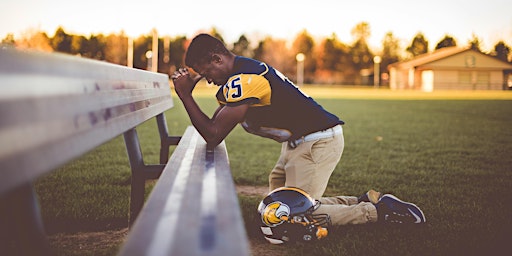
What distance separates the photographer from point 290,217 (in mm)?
3080

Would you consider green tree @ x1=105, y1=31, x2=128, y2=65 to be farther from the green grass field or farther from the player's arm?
the player's arm

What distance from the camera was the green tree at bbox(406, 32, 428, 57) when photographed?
10569 cm

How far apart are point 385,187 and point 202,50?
2632 millimetres

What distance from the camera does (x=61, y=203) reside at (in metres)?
4.02

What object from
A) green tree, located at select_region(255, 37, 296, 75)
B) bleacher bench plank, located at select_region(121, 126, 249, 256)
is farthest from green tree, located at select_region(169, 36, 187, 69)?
Result: bleacher bench plank, located at select_region(121, 126, 249, 256)

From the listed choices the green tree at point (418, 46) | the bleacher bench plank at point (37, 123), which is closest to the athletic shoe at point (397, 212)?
the bleacher bench plank at point (37, 123)

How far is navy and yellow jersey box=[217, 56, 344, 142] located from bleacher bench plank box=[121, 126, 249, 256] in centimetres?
74

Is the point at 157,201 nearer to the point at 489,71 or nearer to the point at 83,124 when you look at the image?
the point at 83,124

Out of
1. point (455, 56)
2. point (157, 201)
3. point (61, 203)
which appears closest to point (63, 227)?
point (61, 203)

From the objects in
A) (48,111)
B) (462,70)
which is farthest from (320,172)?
(462,70)

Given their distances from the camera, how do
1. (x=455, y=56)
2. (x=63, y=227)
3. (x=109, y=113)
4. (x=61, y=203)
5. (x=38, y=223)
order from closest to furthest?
(x=38, y=223) → (x=109, y=113) → (x=63, y=227) → (x=61, y=203) → (x=455, y=56)

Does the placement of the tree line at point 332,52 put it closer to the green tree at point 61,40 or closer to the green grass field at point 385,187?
the green tree at point 61,40

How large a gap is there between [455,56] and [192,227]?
6523 cm

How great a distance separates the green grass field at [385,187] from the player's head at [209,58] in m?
1.15
